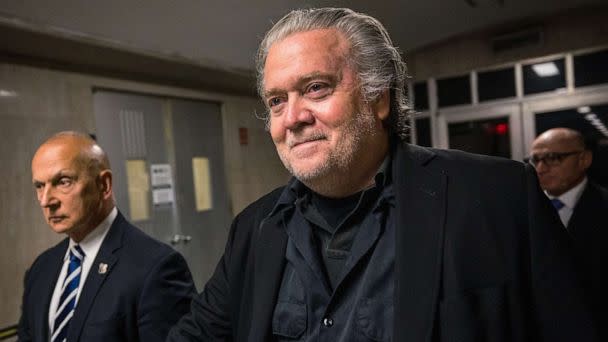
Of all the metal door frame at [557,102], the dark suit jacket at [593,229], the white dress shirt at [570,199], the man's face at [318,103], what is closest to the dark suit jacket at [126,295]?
the man's face at [318,103]

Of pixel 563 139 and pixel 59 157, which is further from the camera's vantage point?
pixel 563 139

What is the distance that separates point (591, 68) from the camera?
531 centimetres

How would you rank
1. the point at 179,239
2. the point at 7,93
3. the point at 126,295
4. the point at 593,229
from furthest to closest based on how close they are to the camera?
the point at 179,239
the point at 7,93
the point at 593,229
the point at 126,295

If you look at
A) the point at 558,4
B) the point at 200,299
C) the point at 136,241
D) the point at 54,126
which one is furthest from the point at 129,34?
the point at 558,4

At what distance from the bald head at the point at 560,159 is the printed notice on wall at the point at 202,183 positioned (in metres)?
3.33

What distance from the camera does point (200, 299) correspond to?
132 centimetres

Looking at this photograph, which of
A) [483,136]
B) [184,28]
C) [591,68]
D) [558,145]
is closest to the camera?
[558,145]

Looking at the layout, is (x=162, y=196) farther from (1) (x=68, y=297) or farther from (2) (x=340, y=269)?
(2) (x=340, y=269)

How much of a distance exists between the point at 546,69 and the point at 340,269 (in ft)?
17.6

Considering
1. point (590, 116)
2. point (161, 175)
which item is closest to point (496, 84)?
point (590, 116)

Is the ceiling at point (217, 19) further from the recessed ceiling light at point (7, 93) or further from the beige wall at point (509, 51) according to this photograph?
the recessed ceiling light at point (7, 93)

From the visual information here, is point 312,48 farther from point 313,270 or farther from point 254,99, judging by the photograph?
point 254,99

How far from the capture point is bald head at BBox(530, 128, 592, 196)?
2801 mm

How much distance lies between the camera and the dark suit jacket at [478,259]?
0.93 meters
